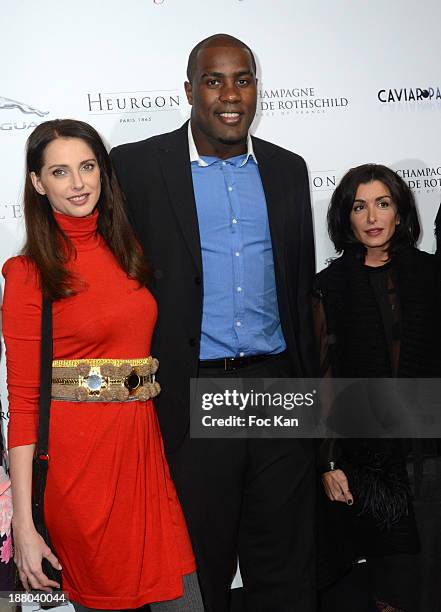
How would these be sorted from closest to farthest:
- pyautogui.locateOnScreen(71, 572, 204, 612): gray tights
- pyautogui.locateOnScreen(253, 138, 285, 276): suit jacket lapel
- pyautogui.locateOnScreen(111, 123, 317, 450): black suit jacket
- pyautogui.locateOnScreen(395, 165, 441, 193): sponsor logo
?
pyautogui.locateOnScreen(71, 572, 204, 612): gray tights → pyautogui.locateOnScreen(111, 123, 317, 450): black suit jacket → pyautogui.locateOnScreen(253, 138, 285, 276): suit jacket lapel → pyautogui.locateOnScreen(395, 165, 441, 193): sponsor logo

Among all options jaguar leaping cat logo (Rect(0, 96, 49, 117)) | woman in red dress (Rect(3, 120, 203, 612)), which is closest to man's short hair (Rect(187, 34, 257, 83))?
woman in red dress (Rect(3, 120, 203, 612))

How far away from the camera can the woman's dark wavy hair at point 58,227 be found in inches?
85.1

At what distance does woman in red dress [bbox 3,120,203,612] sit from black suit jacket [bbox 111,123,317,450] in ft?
0.93

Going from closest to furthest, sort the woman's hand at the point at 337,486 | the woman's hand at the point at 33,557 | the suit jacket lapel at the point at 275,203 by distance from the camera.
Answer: the woman's hand at the point at 33,557 → the suit jacket lapel at the point at 275,203 → the woman's hand at the point at 337,486

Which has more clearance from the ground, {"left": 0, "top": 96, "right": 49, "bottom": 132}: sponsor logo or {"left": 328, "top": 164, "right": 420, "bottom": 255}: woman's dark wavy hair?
{"left": 0, "top": 96, "right": 49, "bottom": 132}: sponsor logo

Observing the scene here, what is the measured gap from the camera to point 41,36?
127 inches

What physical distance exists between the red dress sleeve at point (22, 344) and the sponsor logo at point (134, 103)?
1.32 metres

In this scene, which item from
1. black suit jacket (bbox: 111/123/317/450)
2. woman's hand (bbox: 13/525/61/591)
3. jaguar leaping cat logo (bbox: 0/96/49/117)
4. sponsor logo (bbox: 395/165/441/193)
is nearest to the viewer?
woman's hand (bbox: 13/525/61/591)

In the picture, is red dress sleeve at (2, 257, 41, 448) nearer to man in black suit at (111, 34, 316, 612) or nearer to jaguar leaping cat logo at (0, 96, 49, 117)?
man in black suit at (111, 34, 316, 612)

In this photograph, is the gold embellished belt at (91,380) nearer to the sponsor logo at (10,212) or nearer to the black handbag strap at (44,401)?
Answer: the black handbag strap at (44,401)

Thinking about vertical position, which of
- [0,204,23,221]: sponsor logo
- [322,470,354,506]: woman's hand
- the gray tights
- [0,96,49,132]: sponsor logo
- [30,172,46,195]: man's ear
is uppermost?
[0,96,49,132]: sponsor logo

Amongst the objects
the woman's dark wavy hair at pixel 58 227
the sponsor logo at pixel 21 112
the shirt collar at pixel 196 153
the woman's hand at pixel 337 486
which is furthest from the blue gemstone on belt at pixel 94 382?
the sponsor logo at pixel 21 112

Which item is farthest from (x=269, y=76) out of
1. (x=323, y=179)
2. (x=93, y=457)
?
(x=93, y=457)

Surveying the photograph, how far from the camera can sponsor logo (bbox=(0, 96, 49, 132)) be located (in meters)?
3.26
